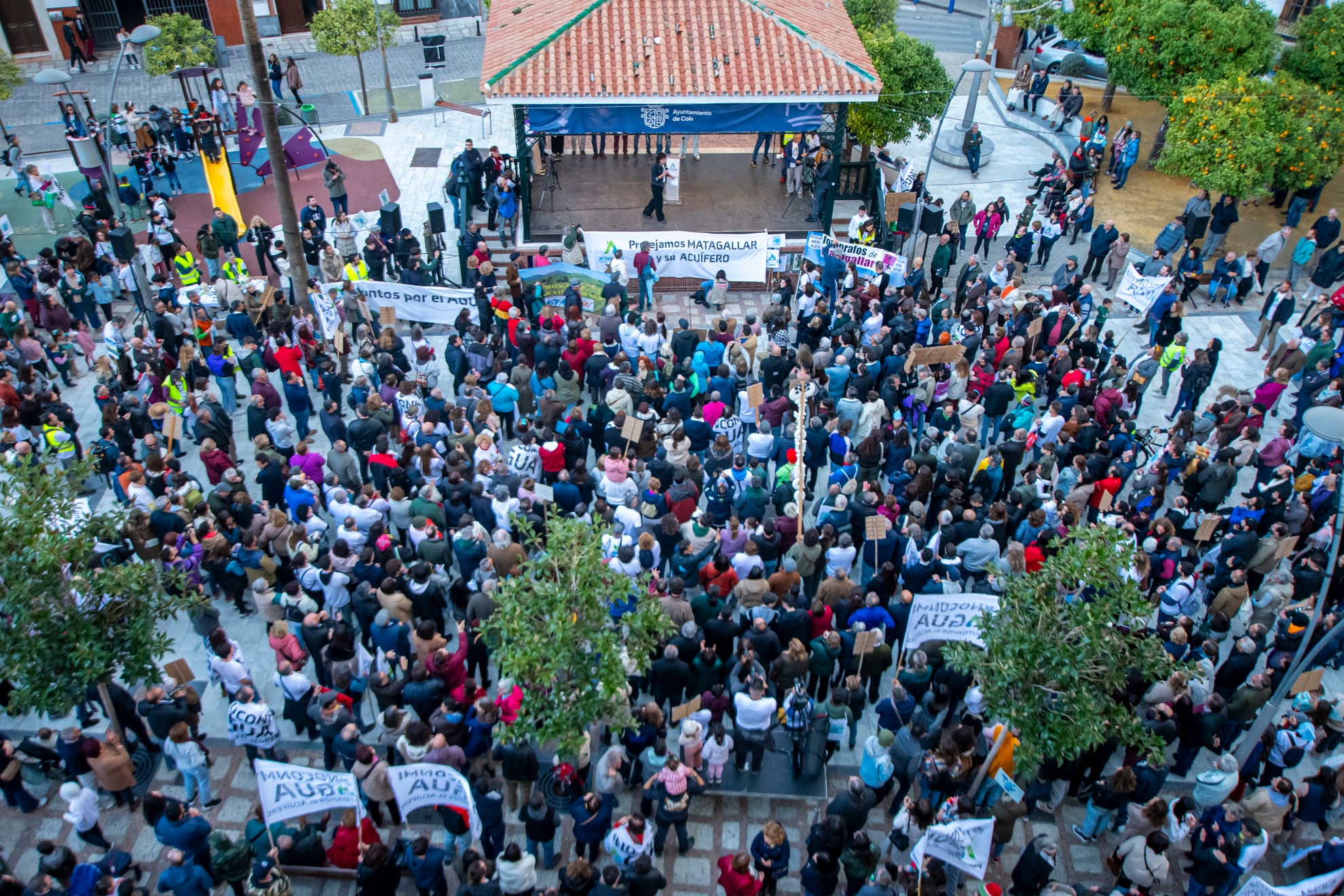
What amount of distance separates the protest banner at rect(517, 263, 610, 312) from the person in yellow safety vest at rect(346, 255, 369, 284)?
2741mm

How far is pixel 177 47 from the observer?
25.9 metres

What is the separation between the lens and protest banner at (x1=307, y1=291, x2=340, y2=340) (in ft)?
52.1

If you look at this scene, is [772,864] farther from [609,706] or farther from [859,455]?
[859,455]

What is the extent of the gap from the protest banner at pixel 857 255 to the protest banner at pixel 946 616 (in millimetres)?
9327

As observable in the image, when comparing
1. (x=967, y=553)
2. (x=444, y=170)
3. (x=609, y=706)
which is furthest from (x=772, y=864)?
(x=444, y=170)

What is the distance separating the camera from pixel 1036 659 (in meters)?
8.58

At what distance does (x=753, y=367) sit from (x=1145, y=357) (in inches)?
240

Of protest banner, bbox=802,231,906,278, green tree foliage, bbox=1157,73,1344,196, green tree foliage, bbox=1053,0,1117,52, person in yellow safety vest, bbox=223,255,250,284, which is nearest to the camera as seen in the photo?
person in yellow safety vest, bbox=223,255,250,284

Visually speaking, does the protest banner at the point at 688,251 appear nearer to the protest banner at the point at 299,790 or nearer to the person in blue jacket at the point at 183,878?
the protest banner at the point at 299,790

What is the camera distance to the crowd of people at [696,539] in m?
9.34

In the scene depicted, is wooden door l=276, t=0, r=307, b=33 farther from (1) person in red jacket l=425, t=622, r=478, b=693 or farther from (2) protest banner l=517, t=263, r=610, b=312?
(1) person in red jacket l=425, t=622, r=478, b=693

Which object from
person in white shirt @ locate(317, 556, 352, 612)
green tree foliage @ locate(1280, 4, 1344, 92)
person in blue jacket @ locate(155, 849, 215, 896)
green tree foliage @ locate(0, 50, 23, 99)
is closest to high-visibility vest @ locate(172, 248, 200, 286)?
person in white shirt @ locate(317, 556, 352, 612)

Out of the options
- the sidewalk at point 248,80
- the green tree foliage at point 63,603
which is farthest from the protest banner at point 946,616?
the sidewalk at point 248,80

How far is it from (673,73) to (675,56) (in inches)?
19.5
